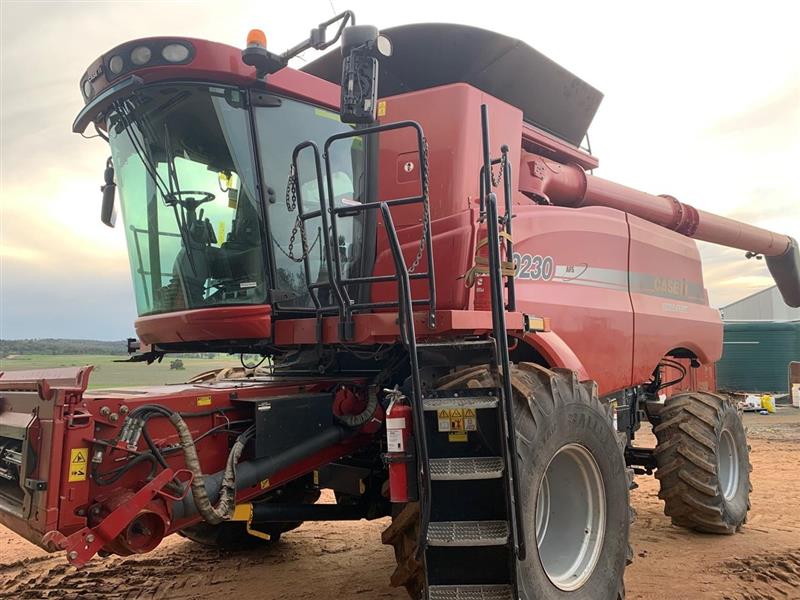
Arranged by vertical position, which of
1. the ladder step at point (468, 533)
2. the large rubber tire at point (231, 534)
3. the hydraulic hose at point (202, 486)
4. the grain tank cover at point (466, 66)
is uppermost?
the grain tank cover at point (466, 66)

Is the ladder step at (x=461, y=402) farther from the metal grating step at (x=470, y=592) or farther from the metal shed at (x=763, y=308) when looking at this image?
the metal shed at (x=763, y=308)

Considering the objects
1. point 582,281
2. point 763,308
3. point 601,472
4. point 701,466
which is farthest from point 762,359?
point 601,472

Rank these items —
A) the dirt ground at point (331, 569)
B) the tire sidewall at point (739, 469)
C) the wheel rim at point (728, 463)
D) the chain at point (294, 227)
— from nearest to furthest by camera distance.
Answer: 1. the chain at point (294, 227)
2. the dirt ground at point (331, 569)
3. the tire sidewall at point (739, 469)
4. the wheel rim at point (728, 463)

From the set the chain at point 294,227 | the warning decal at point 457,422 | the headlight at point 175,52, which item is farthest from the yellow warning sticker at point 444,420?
the headlight at point 175,52

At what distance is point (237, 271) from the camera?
3.97 m

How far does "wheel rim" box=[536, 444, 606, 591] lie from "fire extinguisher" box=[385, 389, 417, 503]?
3.13 feet

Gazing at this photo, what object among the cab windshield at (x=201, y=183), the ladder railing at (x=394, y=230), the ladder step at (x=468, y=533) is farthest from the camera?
the cab windshield at (x=201, y=183)

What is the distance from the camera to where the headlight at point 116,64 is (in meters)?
3.80

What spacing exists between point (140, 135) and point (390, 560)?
357 centimetres

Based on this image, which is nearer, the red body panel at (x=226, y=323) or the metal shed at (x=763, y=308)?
the red body panel at (x=226, y=323)

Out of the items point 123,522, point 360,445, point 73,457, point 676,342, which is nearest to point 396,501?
point 360,445

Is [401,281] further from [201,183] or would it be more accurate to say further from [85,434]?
[85,434]

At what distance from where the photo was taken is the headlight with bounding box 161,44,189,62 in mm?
3742

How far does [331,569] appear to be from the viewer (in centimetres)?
509
